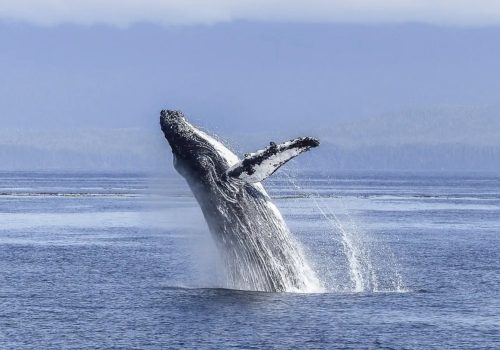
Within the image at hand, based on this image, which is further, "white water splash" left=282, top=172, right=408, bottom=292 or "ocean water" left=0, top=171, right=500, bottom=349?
"white water splash" left=282, top=172, right=408, bottom=292

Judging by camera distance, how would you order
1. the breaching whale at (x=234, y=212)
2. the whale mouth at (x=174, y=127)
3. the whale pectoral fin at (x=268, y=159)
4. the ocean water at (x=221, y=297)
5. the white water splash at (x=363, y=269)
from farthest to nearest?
the white water splash at (x=363, y=269) → the whale mouth at (x=174, y=127) → the breaching whale at (x=234, y=212) → the whale pectoral fin at (x=268, y=159) → the ocean water at (x=221, y=297)

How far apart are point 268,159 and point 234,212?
241 cm

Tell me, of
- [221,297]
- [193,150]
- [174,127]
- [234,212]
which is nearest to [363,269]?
[221,297]

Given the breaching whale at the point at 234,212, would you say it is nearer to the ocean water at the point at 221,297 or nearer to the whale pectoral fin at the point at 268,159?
the ocean water at the point at 221,297

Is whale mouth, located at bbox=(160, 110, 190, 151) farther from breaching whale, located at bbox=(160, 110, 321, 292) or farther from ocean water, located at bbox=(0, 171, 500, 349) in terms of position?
ocean water, located at bbox=(0, 171, 500, 349)

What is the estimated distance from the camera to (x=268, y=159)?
2220 centimetres

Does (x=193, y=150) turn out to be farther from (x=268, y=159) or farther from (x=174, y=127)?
(x=268, y=159)

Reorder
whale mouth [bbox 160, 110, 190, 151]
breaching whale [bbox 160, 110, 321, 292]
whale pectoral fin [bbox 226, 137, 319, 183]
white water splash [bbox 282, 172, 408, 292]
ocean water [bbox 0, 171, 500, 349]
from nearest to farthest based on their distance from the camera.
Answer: ocean water [bbox 0, 171, 500, 349] < whale pectoral fin [bbox 226, 137, 319, 183] < breaching whale [bbox 160, 110, 321, 292] < whale mouth [bbox 160, 110, 190, 151] < white water splash [bbox 282, 172, 408, 292]

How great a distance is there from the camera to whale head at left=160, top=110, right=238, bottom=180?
24.2 metres

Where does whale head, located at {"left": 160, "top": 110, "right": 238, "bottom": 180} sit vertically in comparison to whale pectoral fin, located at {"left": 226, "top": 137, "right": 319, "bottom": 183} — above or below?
above

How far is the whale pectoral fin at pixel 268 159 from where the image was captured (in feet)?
71.2

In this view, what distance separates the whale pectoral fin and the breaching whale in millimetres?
1292

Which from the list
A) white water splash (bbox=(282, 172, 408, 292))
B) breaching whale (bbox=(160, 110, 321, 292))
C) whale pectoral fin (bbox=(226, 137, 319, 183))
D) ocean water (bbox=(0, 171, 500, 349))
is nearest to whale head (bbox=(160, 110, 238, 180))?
breaching whale (bbox=(160, 110, 321, 292))

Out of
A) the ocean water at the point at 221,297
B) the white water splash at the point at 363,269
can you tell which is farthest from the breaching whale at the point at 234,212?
the white water splash at the point at 363,269
